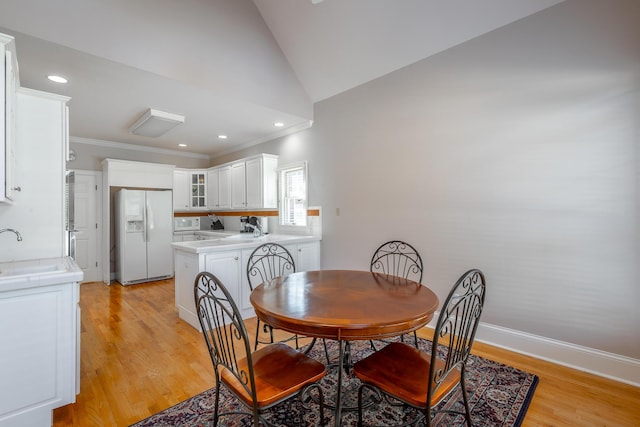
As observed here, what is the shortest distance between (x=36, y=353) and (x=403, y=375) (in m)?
2.05

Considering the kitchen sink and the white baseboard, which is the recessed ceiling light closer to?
the kitchen sink

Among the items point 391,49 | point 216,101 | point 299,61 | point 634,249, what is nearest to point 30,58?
point 216,101

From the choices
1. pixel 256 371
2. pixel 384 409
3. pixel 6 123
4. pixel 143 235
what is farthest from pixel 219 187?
pixel 384 409

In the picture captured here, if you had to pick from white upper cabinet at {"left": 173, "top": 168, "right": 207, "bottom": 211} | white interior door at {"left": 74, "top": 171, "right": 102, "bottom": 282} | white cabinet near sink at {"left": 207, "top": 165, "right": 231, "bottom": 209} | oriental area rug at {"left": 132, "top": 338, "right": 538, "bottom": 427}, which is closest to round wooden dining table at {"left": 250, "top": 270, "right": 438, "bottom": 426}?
oriental area rug at {"left": 132, "top": 338, "right": 538, "bottom": 427}

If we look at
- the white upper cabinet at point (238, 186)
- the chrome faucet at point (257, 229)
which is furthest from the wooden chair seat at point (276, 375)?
the white upper cabinet at point (238, 186)

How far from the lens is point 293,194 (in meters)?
4.65

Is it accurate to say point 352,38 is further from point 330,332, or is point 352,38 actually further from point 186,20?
point 330,332

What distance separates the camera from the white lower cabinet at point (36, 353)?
1.59m

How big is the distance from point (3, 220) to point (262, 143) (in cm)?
357

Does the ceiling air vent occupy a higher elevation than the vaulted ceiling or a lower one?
lower

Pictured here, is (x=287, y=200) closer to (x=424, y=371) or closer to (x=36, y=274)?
(x=36, y=274)

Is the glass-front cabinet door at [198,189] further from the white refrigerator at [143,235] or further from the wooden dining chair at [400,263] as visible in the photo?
the wooden dining chair at [400,263]

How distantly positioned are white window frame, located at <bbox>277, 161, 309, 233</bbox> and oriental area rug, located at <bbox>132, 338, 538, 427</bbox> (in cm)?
258

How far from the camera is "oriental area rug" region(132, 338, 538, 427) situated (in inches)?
67.2
